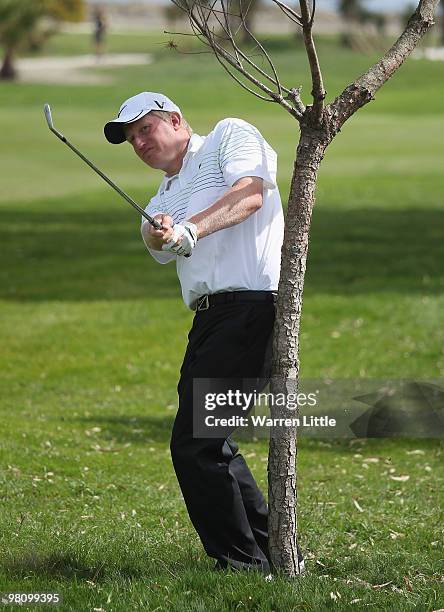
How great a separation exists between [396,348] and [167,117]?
7.51m

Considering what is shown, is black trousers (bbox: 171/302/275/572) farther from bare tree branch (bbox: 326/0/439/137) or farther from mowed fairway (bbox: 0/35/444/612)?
bare tree branch (bbox: 326/0/439/137)

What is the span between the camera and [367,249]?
18.6 metres

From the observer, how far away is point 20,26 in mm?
67875

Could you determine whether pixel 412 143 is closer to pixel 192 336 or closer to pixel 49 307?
pixel 49 307

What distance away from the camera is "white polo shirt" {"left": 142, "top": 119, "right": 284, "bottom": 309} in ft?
17.5

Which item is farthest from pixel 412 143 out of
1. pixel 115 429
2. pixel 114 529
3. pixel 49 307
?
pixel 114 529

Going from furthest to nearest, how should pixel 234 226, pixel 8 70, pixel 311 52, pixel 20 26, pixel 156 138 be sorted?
pixel 20 26, pixel 8 70, pixel 156 138, pixel 234 226, pixel 311 52

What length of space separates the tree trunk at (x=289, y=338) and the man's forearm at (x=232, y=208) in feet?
0.51

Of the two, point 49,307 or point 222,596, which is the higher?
point 49,307

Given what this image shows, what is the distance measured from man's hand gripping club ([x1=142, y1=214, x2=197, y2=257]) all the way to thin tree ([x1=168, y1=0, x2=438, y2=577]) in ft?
1.31

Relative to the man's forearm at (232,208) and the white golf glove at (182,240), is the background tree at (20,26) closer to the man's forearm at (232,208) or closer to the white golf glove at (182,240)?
the man's forearm at (232,208)

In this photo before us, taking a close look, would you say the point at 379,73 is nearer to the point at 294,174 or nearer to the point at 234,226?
the point at 294,174

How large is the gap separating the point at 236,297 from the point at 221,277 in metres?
0.11

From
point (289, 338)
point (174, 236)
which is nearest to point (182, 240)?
point (174, 236)
